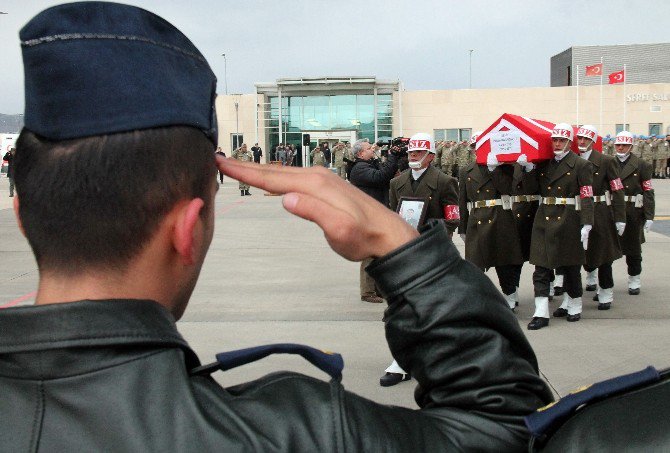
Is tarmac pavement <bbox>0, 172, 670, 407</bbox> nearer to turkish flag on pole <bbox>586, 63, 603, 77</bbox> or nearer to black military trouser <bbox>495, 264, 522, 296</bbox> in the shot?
black military trouser <bbox>495, 264, 522, 296</bbox>

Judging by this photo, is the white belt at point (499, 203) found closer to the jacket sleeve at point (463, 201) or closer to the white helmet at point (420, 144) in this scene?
the jacket sleeve at point (463, 201)

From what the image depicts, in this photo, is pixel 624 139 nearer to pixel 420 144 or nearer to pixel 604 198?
pixel 604 198

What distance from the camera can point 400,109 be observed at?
151ft

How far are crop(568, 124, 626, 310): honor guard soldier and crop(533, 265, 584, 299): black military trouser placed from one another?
352 mm

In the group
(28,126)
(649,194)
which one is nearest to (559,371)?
(649,194)

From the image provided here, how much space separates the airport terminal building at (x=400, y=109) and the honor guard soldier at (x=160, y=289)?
1688 inches

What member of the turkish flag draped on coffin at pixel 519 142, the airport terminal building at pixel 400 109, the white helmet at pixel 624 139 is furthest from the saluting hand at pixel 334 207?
the airport terminal building at pixel 400 109

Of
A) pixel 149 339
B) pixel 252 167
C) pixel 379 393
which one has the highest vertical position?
pixel 252 167

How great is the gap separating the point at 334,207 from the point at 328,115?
4643 centimetres

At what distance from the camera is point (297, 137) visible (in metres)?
47.9

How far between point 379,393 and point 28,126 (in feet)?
14.5

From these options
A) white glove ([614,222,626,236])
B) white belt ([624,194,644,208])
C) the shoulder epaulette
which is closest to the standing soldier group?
white glove ([614,222,626,236])

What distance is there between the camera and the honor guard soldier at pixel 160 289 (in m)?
0.95

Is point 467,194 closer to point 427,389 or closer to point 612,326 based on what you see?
point 612,326
